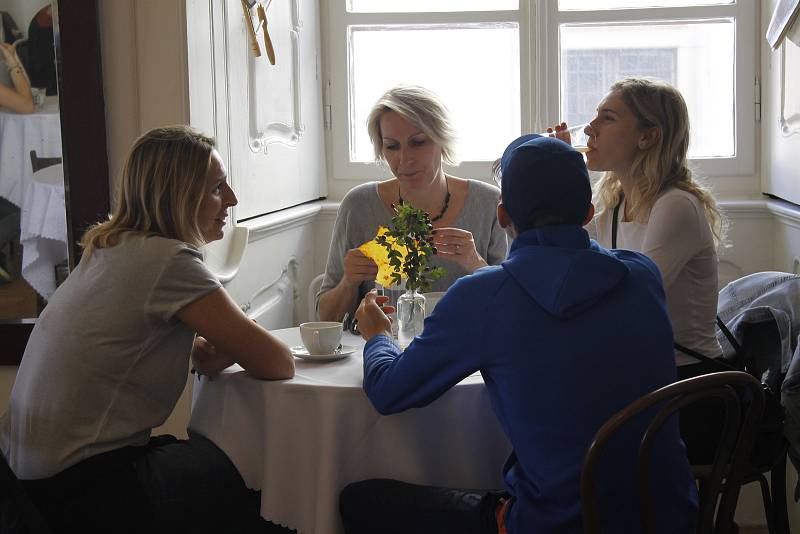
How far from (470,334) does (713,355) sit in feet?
3.28

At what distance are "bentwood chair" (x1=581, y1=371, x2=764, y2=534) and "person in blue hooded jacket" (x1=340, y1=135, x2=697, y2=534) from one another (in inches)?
1.8

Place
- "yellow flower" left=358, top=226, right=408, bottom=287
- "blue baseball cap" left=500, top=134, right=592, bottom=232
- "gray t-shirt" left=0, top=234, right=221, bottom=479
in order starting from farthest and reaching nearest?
"yellow flower" left=358, top=226, right=408, bottom=287 < "gray t-shirt" left=0, top=234, right=221, bottom=479 < "blue baseball cap" left=500, top=134, right=592, bottom=232

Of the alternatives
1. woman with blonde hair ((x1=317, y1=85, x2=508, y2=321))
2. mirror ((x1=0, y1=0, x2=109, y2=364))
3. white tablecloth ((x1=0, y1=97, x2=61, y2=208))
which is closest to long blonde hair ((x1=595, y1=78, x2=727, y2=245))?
woman with blonde hair ((x1=317, y1=85, x2=508, y2=321))

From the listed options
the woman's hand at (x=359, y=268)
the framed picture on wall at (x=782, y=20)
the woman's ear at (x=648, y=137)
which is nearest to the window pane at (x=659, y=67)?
the framed picture on wall at (x=782, y=20)

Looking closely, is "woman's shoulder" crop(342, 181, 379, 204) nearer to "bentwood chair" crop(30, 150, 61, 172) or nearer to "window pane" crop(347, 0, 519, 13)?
"bentwood chair" crop(30, 150, 61, 172)

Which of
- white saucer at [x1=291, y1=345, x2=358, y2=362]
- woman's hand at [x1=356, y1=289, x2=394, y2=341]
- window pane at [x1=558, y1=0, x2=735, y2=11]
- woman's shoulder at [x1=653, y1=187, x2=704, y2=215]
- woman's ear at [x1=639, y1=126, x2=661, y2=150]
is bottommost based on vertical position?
white saucer at [x1=291, y1=345, x2=358, y2=362]

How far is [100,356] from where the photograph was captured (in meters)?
1.83

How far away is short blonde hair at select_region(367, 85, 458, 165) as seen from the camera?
272 cm

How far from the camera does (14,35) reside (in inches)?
99.8

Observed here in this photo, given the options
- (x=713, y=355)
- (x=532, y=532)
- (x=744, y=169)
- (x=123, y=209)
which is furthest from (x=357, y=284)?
(x=744, y=169)

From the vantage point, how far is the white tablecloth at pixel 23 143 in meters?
2.58

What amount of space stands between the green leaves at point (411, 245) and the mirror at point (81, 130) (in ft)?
3.29

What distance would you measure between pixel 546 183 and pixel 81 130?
62.6 inches

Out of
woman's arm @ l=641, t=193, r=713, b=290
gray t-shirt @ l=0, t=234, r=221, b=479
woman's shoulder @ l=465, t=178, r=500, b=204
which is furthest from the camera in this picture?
woman's shoulder @ l=465, t=178, r=500, b=204
